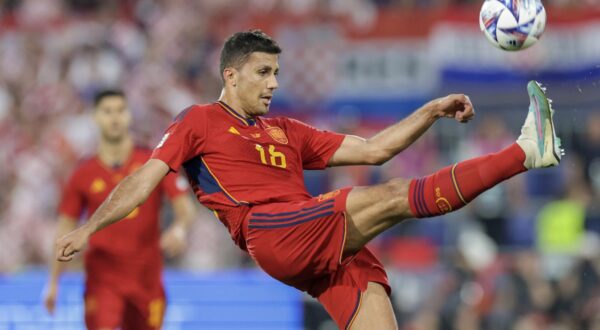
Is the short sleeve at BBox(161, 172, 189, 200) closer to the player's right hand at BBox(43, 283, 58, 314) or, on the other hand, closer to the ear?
the player's right hand at BBox(43, 283, 58, 314)

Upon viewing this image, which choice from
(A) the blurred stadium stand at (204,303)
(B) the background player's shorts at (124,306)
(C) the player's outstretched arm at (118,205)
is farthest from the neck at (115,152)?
(C) the player's outstretched arm at (118,205)

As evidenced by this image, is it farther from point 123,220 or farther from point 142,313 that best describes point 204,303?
point 123,220

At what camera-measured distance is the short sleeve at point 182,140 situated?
7008 mm

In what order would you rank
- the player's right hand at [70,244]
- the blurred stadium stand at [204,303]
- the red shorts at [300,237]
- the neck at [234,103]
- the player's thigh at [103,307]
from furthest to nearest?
the blurred stadium stand at [204,303] < the player's thigh at [103,307] < the neck at [234,103] < the red shorts at [300,237] < the player's right hand at [70,244]

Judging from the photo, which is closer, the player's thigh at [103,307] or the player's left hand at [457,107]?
the player's left hand at [457,107]

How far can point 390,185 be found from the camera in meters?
6.86

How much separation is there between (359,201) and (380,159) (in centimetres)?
73

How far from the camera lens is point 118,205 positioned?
678cm

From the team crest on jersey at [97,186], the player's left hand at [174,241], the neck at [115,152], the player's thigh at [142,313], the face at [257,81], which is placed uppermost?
the face at [257,81]

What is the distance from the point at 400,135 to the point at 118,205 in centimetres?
190

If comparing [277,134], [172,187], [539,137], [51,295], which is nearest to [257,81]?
[277,134]

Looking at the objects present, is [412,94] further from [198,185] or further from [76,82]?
[198,185]

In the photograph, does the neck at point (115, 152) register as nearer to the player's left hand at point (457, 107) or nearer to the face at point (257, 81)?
the face at point (257, 81)

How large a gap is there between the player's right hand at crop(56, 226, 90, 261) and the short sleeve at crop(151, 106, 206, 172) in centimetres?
72
